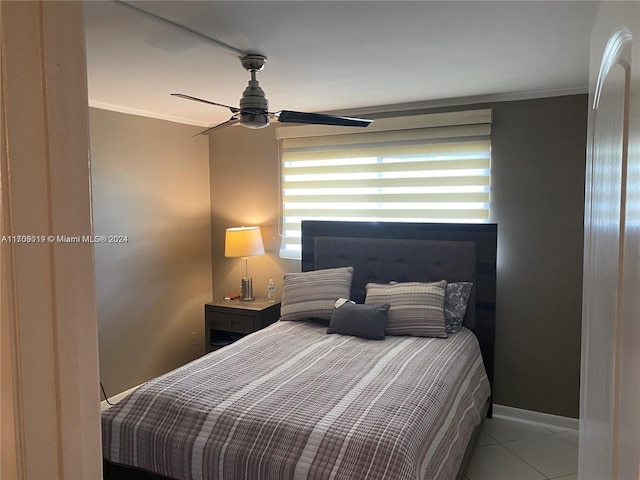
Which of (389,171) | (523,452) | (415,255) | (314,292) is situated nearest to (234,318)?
(314,292)

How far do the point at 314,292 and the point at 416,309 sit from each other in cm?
78

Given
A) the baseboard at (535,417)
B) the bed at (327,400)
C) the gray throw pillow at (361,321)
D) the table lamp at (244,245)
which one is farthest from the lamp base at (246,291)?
the baseboard at (535,417)

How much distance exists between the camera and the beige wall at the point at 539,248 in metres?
3.28

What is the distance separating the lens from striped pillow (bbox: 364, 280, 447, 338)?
313 cm

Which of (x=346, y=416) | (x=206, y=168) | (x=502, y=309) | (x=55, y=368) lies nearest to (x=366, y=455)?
(x=346, y=416)

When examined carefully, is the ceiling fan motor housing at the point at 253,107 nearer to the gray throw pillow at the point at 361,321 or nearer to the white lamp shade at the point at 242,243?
the gray throw pillow at the point at 361,321

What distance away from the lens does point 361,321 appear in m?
3.11

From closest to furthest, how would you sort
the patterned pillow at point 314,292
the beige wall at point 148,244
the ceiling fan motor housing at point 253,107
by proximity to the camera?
the ceiling fan motor housing at point 253,107 < the patterned pillow at point 314,292 < the beige wall at point 148,244

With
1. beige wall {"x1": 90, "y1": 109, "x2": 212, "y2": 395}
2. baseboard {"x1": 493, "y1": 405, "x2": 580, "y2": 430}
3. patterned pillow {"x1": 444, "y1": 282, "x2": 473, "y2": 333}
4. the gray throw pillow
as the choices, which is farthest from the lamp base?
baseboard {"x1": 493, "y1": 405, "x2": 580, "y2": 430}

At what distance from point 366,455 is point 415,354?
3.44ft

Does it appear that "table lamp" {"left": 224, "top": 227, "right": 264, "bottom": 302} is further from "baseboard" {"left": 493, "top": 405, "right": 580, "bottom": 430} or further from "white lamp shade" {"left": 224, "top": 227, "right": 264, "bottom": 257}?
"baseboard" {"left": 493, "top": 405, "right": 580, "bottom": 430}

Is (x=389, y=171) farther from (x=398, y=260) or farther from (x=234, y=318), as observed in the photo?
(x=234, y=318)

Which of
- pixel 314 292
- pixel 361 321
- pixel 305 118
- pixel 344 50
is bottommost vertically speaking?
pixel 361 321

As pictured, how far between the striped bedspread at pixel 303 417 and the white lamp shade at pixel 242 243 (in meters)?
1.37
